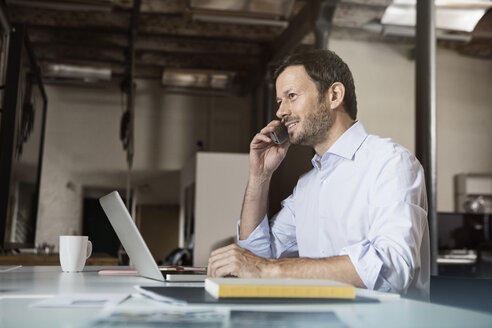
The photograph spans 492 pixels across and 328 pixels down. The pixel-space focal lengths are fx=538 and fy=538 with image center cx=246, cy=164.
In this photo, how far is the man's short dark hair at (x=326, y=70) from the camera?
1.77 meters

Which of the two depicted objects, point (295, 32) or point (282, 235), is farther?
point (295, 32)

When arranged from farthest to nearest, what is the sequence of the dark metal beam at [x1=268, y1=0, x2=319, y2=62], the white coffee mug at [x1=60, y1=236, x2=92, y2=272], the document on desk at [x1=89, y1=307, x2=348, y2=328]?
1. the dark metal beam at [x1=268, y1=0, x2=319, y2=62]
2. the white coffee mug at [x1=60, y1=236, x2=92, y2=272]
3. the document on desk at [x1=89, y1=307, x2=348, y2=328]

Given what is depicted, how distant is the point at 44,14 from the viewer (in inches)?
240

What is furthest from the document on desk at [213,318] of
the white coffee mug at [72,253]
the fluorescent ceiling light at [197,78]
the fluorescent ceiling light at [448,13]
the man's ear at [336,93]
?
the fluorescent ceiling light at [197,78]

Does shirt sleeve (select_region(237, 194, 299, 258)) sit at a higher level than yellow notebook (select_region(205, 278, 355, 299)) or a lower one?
higher

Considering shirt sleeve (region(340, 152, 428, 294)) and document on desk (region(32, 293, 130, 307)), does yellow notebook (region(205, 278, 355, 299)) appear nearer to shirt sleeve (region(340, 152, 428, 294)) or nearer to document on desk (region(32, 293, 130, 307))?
document on desk (region(32, 293, 130, 307))

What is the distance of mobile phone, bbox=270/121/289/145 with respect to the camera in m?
1.80

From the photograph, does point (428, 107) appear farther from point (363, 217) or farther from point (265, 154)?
point (363, 217)

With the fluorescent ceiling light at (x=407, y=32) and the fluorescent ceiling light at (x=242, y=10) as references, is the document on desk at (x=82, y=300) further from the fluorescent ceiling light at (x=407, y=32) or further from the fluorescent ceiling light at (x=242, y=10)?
the fluorescent ceiling light at (x=407, y=32)

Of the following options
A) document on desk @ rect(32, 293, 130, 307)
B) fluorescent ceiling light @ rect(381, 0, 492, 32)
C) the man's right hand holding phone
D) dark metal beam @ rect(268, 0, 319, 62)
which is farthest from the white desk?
fluorescent ceiling light @ rect(381, 0, 492, 32)

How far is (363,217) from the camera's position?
150 cm

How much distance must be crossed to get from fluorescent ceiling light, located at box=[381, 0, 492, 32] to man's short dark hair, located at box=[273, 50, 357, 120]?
3315 mm

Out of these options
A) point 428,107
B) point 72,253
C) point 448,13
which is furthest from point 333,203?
point 448,13

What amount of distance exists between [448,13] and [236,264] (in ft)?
14.5
